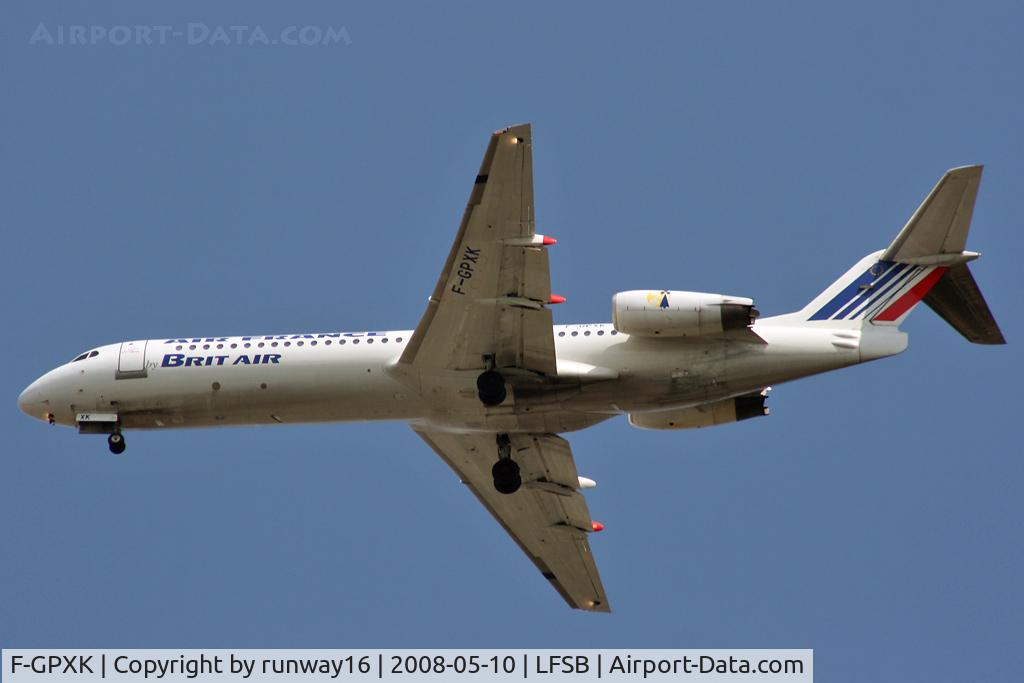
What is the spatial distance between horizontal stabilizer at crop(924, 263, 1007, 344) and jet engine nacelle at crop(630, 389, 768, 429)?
14.2 feet

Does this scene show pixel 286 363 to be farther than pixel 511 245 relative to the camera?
Yes

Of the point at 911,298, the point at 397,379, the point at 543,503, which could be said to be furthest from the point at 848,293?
the point at 397,379

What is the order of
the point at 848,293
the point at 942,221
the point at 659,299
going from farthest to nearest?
the point at 848,293, the point at 942,221, the point at 659,299

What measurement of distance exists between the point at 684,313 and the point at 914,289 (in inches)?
215

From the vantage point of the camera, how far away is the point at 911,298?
37.0 meters

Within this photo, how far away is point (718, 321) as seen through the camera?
35.5m

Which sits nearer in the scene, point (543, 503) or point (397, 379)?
point (397, 379)

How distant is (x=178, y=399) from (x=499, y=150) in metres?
11.0

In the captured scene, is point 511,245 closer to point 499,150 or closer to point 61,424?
point 499,150

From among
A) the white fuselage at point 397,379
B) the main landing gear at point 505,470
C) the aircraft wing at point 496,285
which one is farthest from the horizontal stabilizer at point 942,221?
the main landing gear at point 505,470

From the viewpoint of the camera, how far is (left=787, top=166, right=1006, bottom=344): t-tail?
120 ft

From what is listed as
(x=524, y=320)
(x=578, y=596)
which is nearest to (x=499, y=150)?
(x=524, y=320)

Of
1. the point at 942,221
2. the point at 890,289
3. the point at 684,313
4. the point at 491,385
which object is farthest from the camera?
the point at 890,289

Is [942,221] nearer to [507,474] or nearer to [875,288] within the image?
[875,288]
